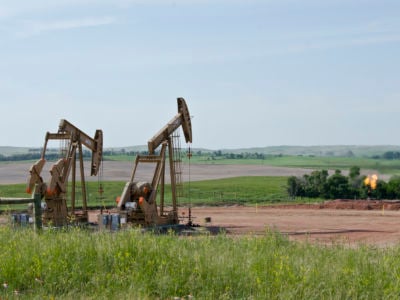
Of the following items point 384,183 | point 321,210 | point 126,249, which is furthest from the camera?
point 384,183

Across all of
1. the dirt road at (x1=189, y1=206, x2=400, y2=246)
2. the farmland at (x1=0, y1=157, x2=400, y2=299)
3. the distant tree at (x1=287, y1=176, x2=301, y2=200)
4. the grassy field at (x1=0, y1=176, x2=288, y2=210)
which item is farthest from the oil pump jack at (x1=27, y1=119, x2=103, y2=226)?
the distant tree at (x1=287, y1=176, x2=301, y2=200)

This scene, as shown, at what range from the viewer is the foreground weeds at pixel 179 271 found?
1096 cm

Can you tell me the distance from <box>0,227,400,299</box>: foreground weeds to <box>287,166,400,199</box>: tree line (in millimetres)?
32442

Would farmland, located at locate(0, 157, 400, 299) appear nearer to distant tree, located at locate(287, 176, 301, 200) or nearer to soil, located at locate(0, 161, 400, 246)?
soil, located at locate(0, 161, 400, 246)

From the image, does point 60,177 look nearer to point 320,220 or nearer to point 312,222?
point 312,222

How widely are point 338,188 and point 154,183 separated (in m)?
23.3

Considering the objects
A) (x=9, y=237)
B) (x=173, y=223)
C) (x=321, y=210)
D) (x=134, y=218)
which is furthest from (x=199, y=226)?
(x=9, y=237)

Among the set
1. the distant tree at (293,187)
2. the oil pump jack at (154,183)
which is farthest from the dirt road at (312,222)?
the distant tree at (293,187)

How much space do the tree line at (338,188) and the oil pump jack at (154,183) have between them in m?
17.5

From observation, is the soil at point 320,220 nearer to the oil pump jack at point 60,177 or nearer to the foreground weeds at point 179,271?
the oil pump jack at point 60,177

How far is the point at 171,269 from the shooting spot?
11.8 m

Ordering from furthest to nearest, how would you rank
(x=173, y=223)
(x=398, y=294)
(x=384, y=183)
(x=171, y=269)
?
(x=384, y=183), (x=173, y=223), (x=171, y=269), (x=398, y=294)

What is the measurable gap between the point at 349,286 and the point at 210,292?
2013 mm

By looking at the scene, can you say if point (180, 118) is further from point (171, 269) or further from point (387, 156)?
point (171, 269)
